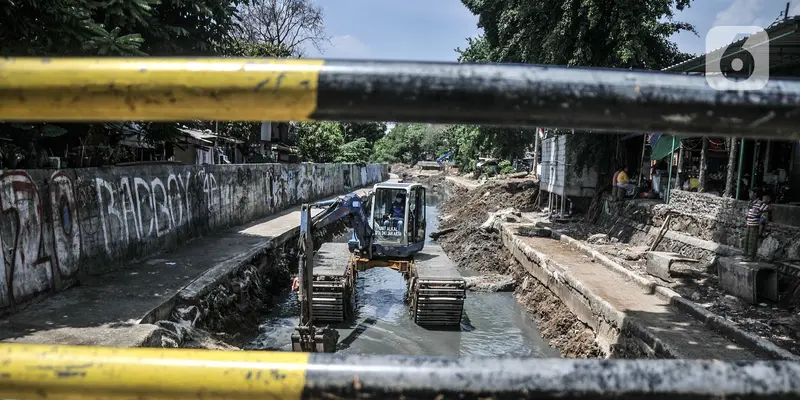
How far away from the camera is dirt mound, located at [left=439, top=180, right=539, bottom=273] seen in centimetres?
1806

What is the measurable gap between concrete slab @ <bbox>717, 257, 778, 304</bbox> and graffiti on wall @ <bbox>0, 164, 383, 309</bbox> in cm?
1116

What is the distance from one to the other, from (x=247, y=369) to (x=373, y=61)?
52 centimetres

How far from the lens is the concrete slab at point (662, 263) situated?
10.5 metres

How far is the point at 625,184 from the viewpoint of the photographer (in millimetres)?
16484

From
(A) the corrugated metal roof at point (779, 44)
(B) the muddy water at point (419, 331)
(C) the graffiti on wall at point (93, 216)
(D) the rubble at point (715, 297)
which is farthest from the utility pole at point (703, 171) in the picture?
(C) the graffiti on wall at point (93, 216)

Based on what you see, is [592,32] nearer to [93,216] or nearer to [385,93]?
[93,216]

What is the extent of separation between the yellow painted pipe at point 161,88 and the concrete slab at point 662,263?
11.4 metres

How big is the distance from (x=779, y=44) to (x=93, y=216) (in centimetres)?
Result: 1192

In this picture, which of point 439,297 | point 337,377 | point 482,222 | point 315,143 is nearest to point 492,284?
point 439,297

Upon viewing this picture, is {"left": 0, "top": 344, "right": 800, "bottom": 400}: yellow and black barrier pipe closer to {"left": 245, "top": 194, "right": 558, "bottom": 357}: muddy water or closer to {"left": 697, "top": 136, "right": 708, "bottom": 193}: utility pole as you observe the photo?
{"left": 245, "top": 194, "right": 558, "bottom": 357}: muddy water

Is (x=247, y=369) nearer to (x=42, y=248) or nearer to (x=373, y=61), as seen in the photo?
(x=373, y=61)

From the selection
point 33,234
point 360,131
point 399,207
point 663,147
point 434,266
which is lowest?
point 434,266

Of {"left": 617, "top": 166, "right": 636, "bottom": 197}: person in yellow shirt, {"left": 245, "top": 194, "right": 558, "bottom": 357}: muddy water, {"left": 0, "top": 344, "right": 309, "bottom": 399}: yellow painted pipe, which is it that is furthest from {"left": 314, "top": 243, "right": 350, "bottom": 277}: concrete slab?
{"left": 0, "top": 344, "right": 309, "bottom": 399}: yellow painted pipe

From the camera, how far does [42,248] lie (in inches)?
290
